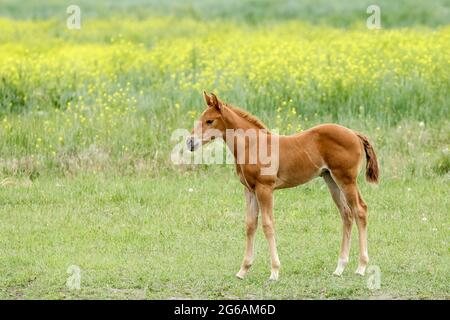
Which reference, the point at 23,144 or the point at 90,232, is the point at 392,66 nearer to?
the point at 23,144

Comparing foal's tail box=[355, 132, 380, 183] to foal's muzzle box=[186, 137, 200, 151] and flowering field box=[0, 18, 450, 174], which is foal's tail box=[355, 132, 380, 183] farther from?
flowering field box=[0, 18, 450, 174]

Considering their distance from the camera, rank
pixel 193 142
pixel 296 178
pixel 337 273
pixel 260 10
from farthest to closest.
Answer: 1. pixel 260 10
2. pixel 337 273
3. pixel 296 178
4. pixel 193 142

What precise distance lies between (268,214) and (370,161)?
3.64 feet

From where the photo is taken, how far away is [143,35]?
80.0ft

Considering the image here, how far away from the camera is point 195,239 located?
11.3m

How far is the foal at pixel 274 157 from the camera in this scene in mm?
9344

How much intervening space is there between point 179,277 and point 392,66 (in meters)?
9.95

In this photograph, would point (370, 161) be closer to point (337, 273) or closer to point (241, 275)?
point (337, 273)

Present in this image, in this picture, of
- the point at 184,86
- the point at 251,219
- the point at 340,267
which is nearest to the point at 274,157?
the point at 251,219

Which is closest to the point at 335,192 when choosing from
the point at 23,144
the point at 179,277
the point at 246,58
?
the point at 179,277

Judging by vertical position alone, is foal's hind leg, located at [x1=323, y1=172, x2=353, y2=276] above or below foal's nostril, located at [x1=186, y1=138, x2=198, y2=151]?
below

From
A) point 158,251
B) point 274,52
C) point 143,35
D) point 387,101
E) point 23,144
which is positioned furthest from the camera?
point 143,35

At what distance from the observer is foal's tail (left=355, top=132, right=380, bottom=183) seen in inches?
381

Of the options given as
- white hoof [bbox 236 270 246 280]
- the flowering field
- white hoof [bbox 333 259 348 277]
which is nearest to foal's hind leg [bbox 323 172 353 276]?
white hoof [bbox 333 259 348 277]
